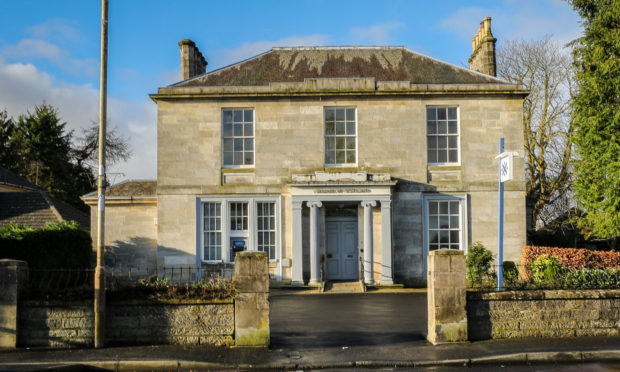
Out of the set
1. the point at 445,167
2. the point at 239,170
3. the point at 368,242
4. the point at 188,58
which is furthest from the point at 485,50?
the point at 188,58

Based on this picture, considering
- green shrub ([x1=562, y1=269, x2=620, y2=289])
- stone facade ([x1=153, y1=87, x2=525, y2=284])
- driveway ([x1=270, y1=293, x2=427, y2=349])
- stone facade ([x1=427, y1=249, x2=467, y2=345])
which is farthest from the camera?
stone facade ([x1=153, y1=87, x2=525, y2=284])

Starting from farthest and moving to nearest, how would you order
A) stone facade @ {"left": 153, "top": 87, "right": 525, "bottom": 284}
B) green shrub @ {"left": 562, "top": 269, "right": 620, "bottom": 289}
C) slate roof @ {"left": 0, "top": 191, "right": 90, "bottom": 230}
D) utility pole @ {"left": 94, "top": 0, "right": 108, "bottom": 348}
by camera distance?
slate roof @ {"left": 0, "top": 191, "right": 90, "bottom": 230} → stone facade @ {"left": 153, "top": 87, "right": 525, "bottom": 284} → green shrub @ {"left": 562, "top": 269, "right": 620, "bottom": 289} → utility pole @ {"left": 94, "top": 0, "right": 108, "bottom": 348}

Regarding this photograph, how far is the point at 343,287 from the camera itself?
20438mm

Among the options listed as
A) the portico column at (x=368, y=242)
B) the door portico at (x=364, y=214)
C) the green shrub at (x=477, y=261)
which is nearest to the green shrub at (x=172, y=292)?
the door portico at (x=364, y=214)

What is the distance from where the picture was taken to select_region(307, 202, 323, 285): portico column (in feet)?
67.5

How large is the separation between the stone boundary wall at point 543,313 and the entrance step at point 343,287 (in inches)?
366

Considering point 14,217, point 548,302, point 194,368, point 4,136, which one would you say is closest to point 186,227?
point 14,217

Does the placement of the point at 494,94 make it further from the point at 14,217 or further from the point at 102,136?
the point at 14,217

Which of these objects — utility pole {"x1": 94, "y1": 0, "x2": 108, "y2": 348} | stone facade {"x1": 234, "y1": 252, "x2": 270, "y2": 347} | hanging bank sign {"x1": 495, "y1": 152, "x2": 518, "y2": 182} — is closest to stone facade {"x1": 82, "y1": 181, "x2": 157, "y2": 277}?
utility pole {"x1": 94, "y1": 0, "x2": 108, "y2": 348}

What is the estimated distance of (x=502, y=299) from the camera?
35.8 ft

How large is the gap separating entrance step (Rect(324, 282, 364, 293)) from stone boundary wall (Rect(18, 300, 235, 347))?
992 centimetres

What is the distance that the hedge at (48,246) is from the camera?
59.9 feet

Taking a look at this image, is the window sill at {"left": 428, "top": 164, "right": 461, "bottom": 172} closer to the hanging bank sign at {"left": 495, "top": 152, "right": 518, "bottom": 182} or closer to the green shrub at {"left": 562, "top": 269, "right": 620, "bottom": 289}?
the hanging bank sign at {"left": 495, "top": 152, "right": 518, "bottom": 182}

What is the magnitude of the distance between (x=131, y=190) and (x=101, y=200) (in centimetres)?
1269
